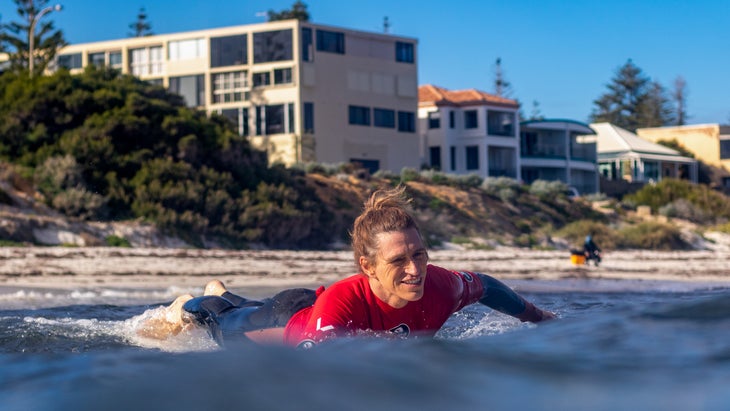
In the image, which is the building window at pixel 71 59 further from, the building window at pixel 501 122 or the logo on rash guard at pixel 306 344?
the logo on rash guard at pixel 306 344

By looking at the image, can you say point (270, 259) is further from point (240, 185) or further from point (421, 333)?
point (421, 333)

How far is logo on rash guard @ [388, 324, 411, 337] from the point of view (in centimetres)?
450

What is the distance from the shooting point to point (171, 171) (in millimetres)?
23875

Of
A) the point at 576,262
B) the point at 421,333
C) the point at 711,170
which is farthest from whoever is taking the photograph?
the point at 711,170

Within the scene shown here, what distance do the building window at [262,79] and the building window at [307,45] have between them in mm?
2104

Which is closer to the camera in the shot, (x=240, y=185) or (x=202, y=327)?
(x=202, y=327)

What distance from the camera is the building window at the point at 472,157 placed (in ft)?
176

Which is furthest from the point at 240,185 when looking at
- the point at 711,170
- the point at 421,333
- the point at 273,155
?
the point at 711,170

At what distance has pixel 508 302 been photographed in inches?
222

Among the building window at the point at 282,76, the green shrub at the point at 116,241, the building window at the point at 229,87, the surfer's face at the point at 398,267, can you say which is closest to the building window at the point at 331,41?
the building window at the point at 282,76

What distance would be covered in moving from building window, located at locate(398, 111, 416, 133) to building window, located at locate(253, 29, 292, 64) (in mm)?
7763

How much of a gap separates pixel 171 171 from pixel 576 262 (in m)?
10.7

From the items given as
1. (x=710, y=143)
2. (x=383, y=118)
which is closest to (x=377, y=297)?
(x=383, y=118)

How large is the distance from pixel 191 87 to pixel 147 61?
3482 millimetres
